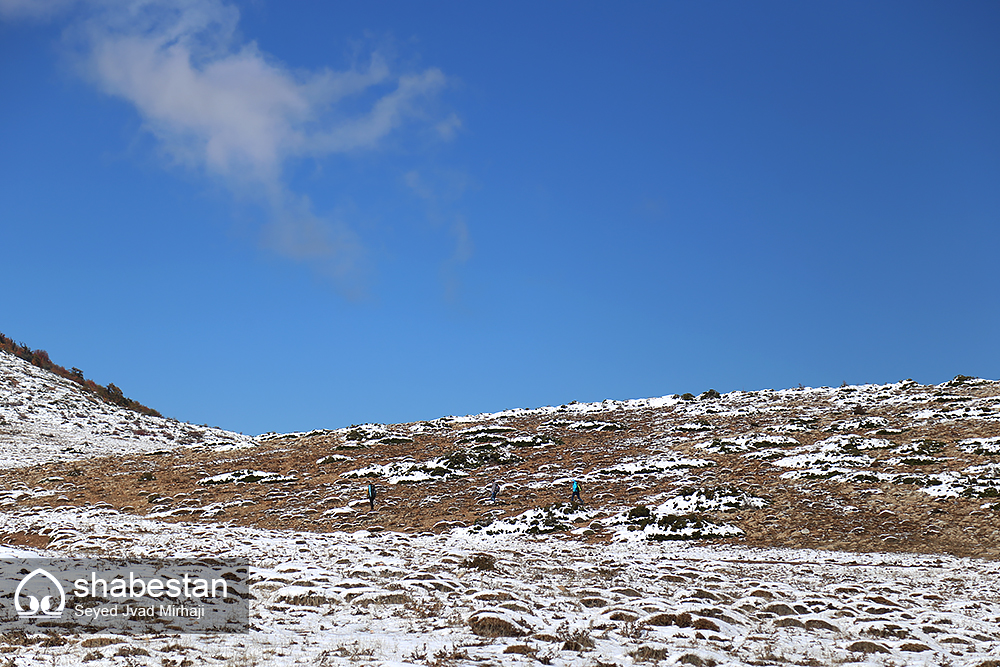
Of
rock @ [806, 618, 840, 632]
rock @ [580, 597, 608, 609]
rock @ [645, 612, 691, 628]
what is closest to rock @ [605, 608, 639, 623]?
rock @ [645, 612, 691, 628]

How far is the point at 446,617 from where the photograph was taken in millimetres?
14617

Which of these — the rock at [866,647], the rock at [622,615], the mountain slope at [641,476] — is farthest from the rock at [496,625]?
the mountain slope at [641,476]

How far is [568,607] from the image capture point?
1611 cm

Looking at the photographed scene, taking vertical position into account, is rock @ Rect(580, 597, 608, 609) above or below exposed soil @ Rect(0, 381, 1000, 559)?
below

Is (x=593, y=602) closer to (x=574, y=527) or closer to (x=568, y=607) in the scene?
(x=568, y=607)

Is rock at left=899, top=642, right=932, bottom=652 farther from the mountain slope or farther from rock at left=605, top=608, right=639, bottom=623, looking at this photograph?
the mountain slope

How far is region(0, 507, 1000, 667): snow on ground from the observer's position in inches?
459

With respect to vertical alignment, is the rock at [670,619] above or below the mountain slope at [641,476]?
below

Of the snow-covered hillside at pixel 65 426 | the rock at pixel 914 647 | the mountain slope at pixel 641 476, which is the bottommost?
the rock at pixel 914 647

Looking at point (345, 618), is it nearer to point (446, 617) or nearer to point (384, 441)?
point (446, 617)

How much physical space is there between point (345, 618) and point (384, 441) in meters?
37.9

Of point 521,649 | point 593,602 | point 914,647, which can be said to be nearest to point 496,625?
point 521,649

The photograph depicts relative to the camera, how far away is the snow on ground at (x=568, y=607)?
38.3 feet

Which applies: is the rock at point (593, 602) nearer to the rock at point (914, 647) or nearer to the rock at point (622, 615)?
the rock at point (622, 615)
